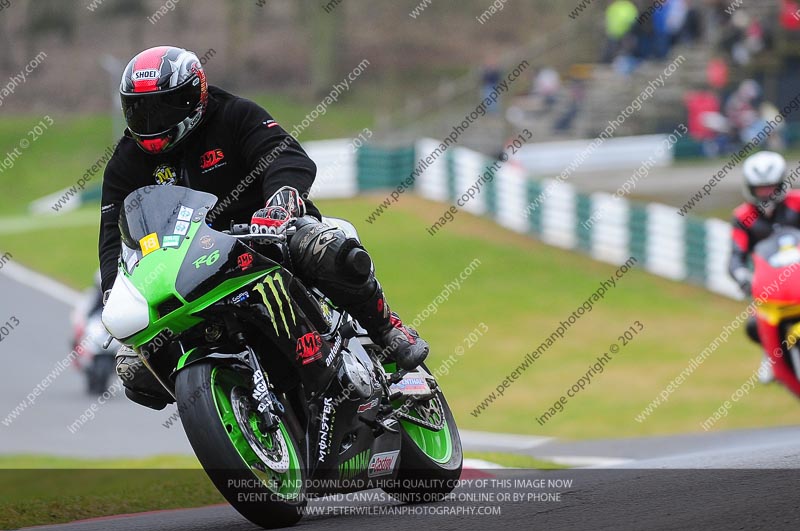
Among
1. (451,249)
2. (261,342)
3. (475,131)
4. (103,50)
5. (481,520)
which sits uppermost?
(261,342)

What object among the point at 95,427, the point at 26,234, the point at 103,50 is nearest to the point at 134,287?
the point at 95,427

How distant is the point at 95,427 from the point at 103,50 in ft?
110

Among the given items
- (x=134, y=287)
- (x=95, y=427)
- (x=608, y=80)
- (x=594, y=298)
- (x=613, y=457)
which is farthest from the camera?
(x=608, y=80)

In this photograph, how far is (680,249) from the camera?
20.7 metres

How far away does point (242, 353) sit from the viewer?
17.2 ft

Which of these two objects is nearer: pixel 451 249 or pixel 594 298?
pixel 594 298

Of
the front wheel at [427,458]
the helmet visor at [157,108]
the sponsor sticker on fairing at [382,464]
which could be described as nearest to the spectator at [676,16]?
the front wheel at [427,458]

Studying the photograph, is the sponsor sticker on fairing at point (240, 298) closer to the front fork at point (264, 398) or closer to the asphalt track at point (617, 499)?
the front fork at point (264, 398)

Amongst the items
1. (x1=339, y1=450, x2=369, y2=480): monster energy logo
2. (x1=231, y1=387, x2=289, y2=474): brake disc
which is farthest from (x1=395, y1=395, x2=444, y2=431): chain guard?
(x1=231, y1=387, x2=289, y2=474): brake disc

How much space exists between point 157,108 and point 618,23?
86.9 ft

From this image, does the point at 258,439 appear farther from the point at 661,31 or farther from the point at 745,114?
the point at 661,31

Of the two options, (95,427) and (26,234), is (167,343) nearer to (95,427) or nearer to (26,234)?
(95,427)

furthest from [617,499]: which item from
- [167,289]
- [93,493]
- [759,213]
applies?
[759,213]

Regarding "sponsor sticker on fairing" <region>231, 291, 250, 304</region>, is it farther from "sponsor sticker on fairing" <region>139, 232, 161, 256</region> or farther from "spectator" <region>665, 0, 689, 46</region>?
"spectator" <region>665, 0, 689, 46</region>
